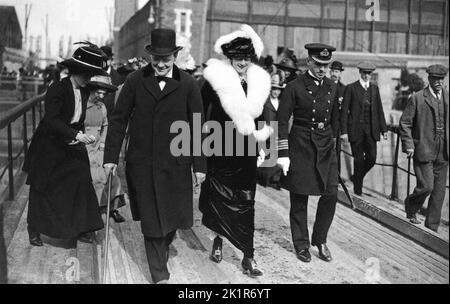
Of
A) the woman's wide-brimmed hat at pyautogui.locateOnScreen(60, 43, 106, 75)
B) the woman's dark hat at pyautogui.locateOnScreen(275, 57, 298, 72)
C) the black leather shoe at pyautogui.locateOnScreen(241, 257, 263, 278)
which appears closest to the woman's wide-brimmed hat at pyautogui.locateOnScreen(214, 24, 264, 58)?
the woman's wide-brimmed hat at pyautogui.locateOnScreen(60, 43, 106, 75)

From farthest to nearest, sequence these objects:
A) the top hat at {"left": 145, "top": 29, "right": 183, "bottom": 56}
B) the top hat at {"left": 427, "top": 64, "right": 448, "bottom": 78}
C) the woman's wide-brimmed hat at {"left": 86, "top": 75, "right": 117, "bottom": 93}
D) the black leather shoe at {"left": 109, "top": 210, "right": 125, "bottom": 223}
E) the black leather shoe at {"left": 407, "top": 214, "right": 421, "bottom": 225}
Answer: the black leather shoe at {"left": 407, "top": 214, "right": 421, "bottom": 225} → the black leather shoe at {"left": 109, "top": 210, "right": 125, "bottom": 223} → the top hat at {"left": 427, "top": 64, "right": 448, "bottom": 78} → the woman's wide-brimmed hat at {"left": 86, "top": 75, "right": 117, "bottom": 93} → the top hat at {"left": 145, "top": 29, "right": 183, "bottom": 56}

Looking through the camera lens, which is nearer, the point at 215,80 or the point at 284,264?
the point at 215,80

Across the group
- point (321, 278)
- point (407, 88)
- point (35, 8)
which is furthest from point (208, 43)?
point (321, 278)

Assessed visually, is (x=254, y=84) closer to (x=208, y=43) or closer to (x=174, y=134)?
(x=174, y=134)

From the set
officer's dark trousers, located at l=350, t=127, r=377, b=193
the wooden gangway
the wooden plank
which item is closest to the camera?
the wooden gangway

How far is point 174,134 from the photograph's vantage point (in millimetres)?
4203

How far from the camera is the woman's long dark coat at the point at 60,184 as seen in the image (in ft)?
15.9

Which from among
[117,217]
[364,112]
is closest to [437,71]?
[364,112]

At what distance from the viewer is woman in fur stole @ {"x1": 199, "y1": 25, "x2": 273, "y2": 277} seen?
14.8ft

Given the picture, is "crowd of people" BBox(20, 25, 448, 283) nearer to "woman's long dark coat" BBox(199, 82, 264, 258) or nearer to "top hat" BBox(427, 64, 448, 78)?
"woman's long dark coat" BBox(199, 82, 264, 258)

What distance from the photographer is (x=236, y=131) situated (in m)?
4.60

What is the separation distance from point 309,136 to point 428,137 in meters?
1.99
